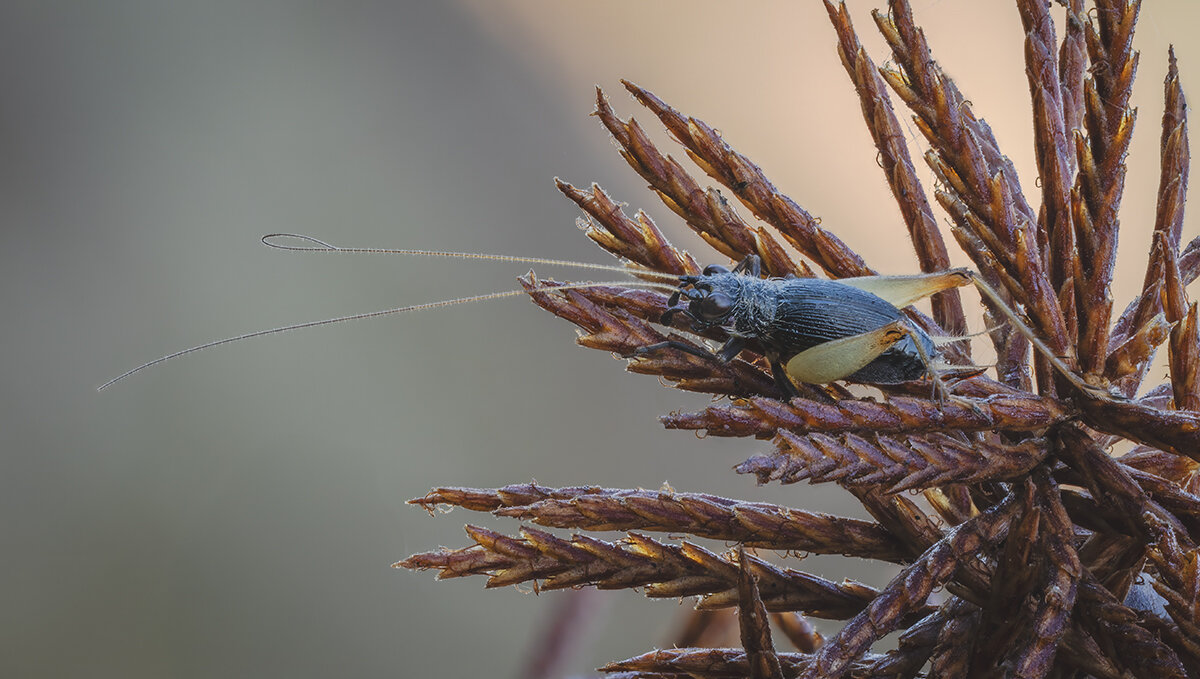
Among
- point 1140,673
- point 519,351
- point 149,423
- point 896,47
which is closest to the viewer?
point 1140,673

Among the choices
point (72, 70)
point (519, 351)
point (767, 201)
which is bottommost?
point (767, 201)

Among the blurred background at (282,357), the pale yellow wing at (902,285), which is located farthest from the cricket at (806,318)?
the blurred background at (282,357)

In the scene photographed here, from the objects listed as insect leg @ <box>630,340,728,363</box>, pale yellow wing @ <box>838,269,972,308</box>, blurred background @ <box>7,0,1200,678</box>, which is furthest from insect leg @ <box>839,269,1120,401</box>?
blurred background @ <box>7,0,1200,678</box>

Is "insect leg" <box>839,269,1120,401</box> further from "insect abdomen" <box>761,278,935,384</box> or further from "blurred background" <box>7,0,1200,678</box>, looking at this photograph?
"blurred background" <box>7,0,1200,678</box>

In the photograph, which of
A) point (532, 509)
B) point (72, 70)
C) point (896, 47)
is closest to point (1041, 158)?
point (896, 47)

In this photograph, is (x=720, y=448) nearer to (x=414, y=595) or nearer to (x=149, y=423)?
(x=414, y=595)

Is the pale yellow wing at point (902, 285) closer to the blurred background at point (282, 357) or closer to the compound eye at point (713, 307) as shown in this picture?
the compound eye at point (713, 307)

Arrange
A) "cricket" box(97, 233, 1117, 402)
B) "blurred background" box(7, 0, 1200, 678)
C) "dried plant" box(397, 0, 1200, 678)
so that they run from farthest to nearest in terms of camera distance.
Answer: "blurred background" box(7, 0, 1200, 678)
"cricket" box(97, 233, 1117, 402)
"dried plant" box(397, 0, 1200, 678)
